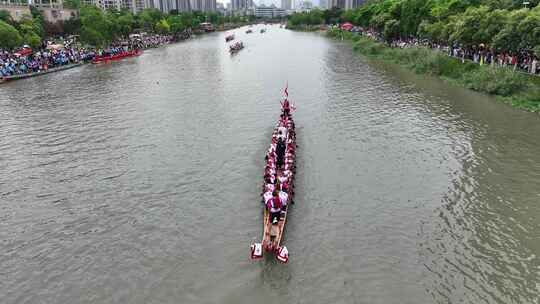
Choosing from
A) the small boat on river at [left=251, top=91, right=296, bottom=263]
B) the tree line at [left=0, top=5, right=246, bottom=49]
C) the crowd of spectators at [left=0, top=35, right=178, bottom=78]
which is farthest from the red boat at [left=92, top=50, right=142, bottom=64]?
the small boat on river at [left=251, top=91, right=296, bottom=263]

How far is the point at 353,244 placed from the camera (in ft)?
49.9

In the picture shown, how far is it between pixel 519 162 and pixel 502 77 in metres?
16.2

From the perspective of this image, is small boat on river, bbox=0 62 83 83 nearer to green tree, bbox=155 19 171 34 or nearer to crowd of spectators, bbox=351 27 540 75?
crowd of spectators, bbox=351 27 540 75

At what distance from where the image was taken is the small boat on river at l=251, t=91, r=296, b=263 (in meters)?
14.1

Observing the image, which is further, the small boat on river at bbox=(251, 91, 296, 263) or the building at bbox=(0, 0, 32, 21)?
the building at bbox=(0, 0, 32, 21)

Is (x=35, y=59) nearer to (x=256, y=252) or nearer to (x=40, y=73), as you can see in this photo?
(x=40, y=73)

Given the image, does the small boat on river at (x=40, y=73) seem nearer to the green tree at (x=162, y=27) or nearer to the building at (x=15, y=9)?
the building at (x=15, y=9)

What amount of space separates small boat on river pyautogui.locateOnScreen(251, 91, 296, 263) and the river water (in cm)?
50

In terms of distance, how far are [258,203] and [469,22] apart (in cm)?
3376

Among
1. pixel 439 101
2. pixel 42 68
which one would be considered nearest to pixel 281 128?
pixel 439 101

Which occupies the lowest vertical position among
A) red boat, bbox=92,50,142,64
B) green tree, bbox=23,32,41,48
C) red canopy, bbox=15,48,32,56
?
red boat, bbox=92,50,142,64

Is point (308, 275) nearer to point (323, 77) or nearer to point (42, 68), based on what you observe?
point (323, 77)

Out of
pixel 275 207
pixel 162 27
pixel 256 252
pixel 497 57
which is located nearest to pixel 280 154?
pixel 275 207

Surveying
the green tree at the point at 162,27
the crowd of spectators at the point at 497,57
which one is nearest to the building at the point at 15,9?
the green tree at the point at 162,27
